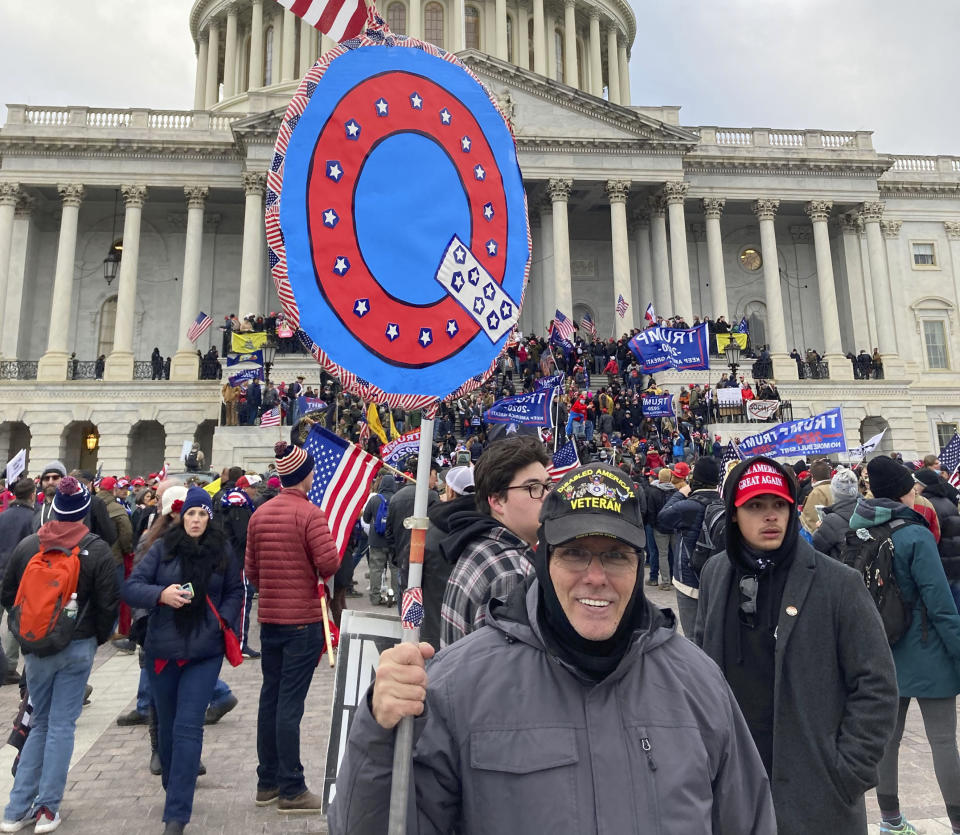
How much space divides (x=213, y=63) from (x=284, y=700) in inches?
2145

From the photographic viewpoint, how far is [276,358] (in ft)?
91.6

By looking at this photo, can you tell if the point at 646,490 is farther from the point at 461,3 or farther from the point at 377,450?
the point at 461,3

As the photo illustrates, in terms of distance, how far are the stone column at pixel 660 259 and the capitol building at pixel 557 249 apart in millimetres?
140

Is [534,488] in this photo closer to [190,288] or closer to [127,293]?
[190,288]

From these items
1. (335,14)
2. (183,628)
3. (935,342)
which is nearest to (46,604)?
(183,628)

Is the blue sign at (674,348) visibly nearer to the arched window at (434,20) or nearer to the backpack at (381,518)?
the backpack at (381,518)

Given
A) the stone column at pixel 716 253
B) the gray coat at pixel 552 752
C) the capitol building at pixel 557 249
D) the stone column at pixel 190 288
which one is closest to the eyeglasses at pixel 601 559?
the gray coat at pixel 552 752

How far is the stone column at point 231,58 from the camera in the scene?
47531 mm

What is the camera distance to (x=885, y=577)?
14.1ft

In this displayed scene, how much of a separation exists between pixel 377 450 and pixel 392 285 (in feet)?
58.8

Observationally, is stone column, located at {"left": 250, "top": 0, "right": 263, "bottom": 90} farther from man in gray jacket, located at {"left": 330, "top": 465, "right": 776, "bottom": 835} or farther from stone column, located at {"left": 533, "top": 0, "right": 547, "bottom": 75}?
man in gray jacket, located at {"left": 330, "top": 465, "right": 776, "bottom": 835}

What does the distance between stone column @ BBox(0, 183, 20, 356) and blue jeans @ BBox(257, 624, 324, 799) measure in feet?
108

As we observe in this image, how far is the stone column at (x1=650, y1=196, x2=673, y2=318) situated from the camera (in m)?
33.0

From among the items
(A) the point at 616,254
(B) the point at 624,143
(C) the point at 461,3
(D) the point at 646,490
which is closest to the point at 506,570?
(D) the point at 646,490
